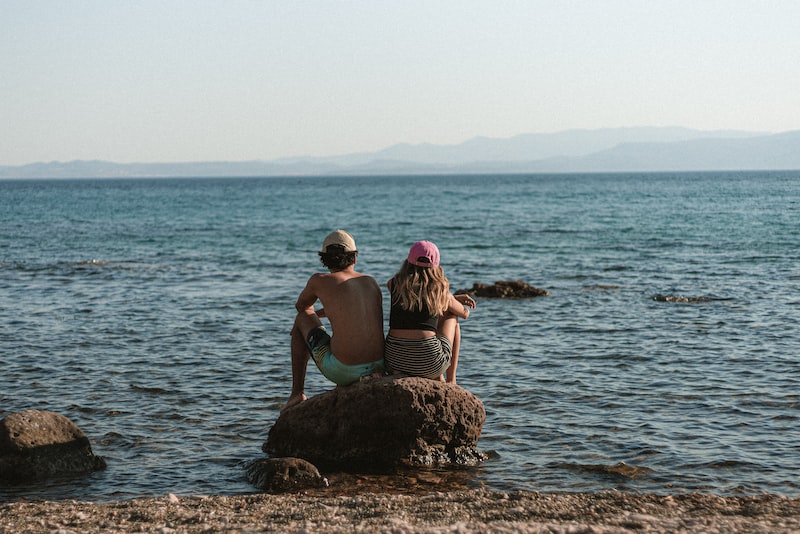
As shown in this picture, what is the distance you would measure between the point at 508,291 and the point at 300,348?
11668 millimetres

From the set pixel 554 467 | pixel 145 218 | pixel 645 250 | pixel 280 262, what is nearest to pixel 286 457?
pixel 554 467

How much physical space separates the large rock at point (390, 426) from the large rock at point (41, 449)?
2.16 meters

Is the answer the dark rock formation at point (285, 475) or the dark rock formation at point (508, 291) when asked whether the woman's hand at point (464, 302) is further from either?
the dark rock formation at point (508, 291)

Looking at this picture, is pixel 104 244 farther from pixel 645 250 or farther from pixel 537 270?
pixel 645 250

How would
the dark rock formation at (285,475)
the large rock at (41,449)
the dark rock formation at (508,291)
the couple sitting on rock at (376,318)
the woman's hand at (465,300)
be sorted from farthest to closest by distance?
the dark rock formation at (508,291)
the woman's hand at (465,300)
the couple sitting on rock at (376,318)
the large rock at (41,449)
the dark rock formation at (285,475)

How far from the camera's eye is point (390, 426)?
8.67 meters

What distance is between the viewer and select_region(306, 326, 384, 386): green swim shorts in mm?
8852

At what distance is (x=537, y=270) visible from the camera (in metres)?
26.4

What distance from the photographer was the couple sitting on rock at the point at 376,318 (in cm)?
852

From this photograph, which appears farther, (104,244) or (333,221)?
(333,221)

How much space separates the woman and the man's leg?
859mm

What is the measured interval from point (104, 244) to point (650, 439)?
3211cm

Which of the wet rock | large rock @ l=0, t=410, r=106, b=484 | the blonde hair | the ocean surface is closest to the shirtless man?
the blonde hair

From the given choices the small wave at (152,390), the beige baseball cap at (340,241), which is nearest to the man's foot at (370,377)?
the beige baseball cap at (340,241)
